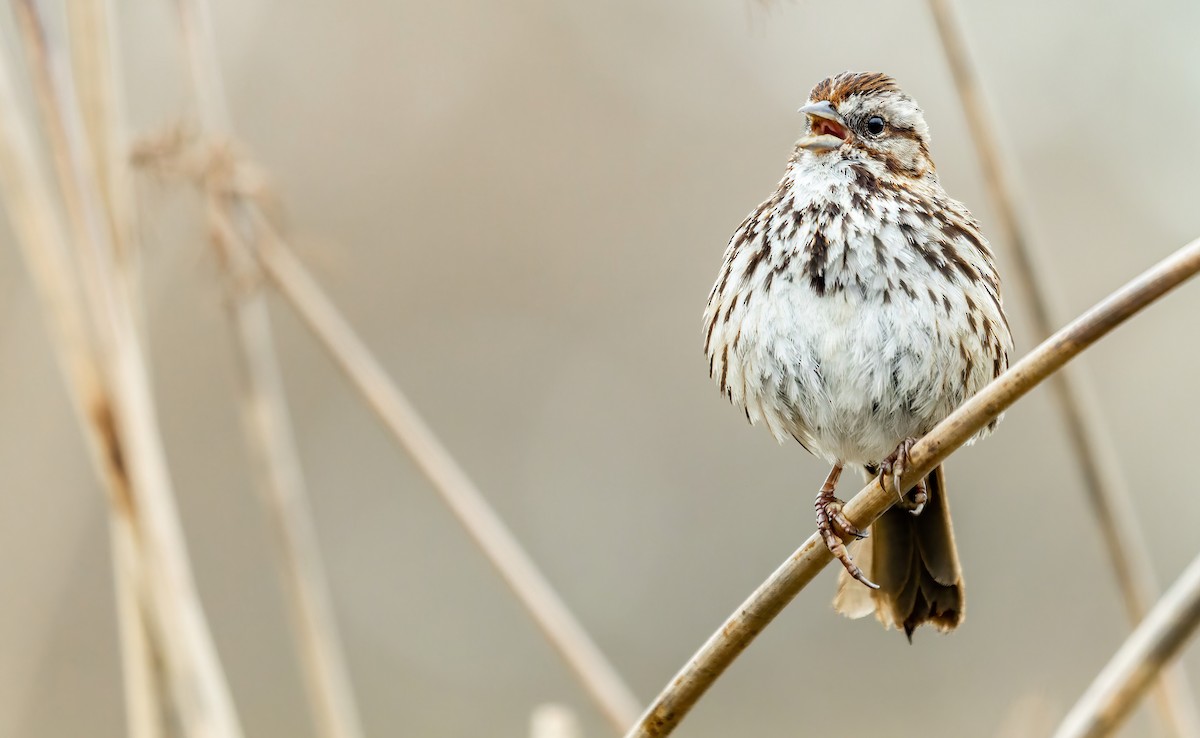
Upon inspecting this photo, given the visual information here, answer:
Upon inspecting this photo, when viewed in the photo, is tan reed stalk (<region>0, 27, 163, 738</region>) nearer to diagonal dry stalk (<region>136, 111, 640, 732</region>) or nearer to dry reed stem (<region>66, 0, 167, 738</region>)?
dry reed stem (<region>66, 0, 167, 738</region>)

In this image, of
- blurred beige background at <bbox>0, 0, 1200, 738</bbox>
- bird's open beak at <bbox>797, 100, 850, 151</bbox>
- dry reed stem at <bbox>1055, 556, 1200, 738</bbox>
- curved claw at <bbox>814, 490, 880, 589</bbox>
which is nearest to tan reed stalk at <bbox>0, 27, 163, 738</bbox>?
curved claw at <bbox>814, 490, 880, 589</bbox>

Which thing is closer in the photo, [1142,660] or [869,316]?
[1142,660]

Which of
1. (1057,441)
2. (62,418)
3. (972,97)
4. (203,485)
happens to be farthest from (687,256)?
(972,97)

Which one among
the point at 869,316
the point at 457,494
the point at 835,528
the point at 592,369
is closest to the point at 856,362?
the point at 869,316

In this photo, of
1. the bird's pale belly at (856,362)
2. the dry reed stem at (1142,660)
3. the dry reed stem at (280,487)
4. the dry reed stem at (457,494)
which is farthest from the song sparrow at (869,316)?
the dry reed stem at (280,487)

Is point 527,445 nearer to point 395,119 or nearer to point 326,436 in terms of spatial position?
point 326,436

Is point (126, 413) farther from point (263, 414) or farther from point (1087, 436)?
point (1087, 436)
